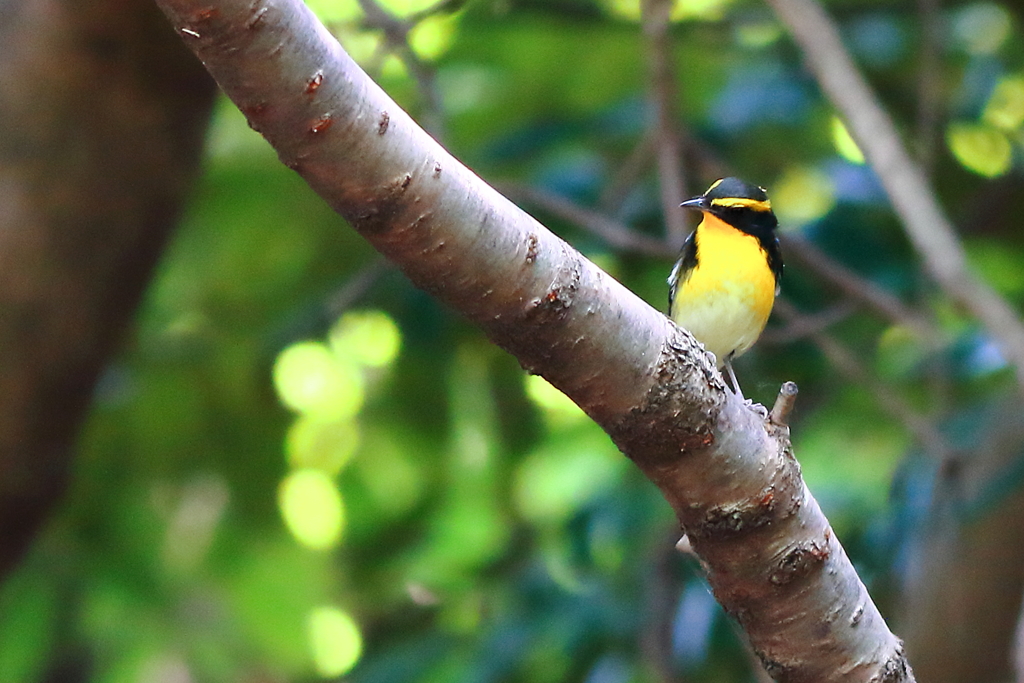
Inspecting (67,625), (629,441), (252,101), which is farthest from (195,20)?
(67,625)

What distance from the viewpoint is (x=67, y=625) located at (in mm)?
4266

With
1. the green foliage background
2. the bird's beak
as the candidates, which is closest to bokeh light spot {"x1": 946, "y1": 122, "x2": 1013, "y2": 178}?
the green foliage background

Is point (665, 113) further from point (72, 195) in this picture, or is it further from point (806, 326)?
point (72, 195)

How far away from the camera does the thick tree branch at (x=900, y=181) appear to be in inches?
114

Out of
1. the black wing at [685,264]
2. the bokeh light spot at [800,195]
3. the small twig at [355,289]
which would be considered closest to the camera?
the black wing at [685,264]

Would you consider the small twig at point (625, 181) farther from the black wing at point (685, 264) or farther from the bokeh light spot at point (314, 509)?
the bokeh light spot at point (314, 509)

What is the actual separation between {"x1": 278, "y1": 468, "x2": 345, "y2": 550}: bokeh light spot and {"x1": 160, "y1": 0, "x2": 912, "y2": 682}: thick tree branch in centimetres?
276

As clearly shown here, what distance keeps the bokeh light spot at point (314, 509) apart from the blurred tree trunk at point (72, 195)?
34.7 inches

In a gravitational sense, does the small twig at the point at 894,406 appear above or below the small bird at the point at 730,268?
below

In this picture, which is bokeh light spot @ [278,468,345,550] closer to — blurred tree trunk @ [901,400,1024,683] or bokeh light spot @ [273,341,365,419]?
bokeh light spot @ [273,341,365,419]

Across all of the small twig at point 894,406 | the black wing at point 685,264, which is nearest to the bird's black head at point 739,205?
the black wing at point 685,264

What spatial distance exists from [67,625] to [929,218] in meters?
Answer: 3.22

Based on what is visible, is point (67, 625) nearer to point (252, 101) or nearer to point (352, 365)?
point (352, 365)

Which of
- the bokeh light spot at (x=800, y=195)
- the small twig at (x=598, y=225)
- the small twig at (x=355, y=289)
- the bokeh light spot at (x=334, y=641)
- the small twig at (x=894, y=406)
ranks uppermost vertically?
the bokeh light spot at (x=800, y=195)
